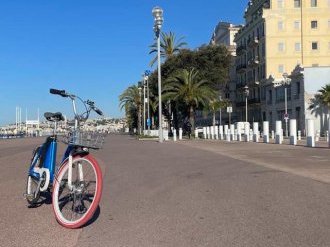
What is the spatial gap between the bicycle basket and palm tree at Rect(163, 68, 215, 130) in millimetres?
54819

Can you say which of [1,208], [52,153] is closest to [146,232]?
[52,153]

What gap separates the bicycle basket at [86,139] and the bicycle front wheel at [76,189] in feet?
0.58

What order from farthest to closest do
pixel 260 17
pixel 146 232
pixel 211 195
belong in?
pixel 260 17, pixel 211 195, pixel 146 232

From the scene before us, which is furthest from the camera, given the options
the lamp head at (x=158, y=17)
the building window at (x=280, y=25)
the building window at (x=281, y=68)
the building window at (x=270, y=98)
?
the building window at (x=281, y=68)

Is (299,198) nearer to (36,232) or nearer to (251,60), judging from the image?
(36,232)

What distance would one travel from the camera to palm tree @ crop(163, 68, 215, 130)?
6209cm

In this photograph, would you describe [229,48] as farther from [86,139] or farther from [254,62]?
[86,139]

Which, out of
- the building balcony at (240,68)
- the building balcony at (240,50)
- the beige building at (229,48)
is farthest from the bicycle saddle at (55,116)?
the beige building at (229,48)

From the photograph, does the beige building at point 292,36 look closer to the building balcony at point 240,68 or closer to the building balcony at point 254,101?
the building balcony at point 254,101

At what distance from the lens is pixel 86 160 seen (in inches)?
271

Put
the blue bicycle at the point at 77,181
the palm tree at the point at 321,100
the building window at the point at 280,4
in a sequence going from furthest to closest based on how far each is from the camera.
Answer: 1. the building window at the point at 280,4
2. the palm tree at the point at 321,100
3. the blue bicycle at the point at 77,181

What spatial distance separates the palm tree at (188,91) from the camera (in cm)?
6209

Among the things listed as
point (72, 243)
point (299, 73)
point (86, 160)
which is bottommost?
point (72, 243)

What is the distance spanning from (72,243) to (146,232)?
903mm
